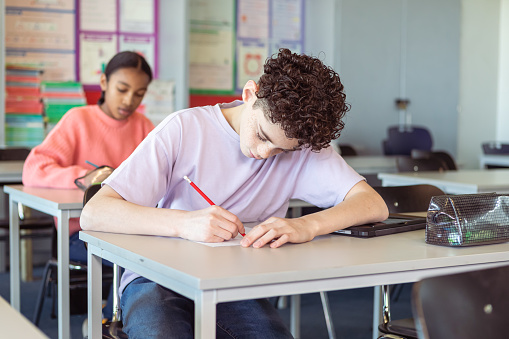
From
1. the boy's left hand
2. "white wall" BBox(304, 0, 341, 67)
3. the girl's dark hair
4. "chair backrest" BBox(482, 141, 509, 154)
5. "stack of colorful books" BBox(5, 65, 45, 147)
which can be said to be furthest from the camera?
"white wall" BBox(304, 0, 341, 67)

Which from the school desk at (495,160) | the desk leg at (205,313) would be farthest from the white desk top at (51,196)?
the school desk at (495,160)

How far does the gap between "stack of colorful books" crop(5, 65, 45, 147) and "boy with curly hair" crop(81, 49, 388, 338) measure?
119 inches

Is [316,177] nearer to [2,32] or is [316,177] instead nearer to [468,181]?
[468,181]

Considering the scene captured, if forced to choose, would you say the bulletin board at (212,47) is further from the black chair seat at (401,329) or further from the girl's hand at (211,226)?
the girl's hand at (211,226)

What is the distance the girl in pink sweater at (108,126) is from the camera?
272 cm

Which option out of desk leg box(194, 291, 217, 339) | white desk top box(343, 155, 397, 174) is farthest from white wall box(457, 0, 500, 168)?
desk leg box(194, 291, 217, 339)

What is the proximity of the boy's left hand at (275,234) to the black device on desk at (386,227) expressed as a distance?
0.58ft

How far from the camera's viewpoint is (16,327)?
91 centimetres

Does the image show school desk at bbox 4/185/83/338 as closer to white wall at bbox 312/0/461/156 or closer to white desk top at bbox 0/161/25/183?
white desk top at bbox 0/161/25/183

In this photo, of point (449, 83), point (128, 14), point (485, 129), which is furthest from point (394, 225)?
point (485, 129)

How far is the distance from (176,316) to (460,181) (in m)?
2.05

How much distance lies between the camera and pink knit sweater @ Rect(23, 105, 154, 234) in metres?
2.54

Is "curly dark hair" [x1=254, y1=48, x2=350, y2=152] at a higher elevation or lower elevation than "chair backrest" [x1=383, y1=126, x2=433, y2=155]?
higher

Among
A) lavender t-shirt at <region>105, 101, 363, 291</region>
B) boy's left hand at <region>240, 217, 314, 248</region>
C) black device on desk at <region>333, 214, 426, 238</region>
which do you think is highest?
lavender t-shirt at <region>105, 101, 363, 291</region>
